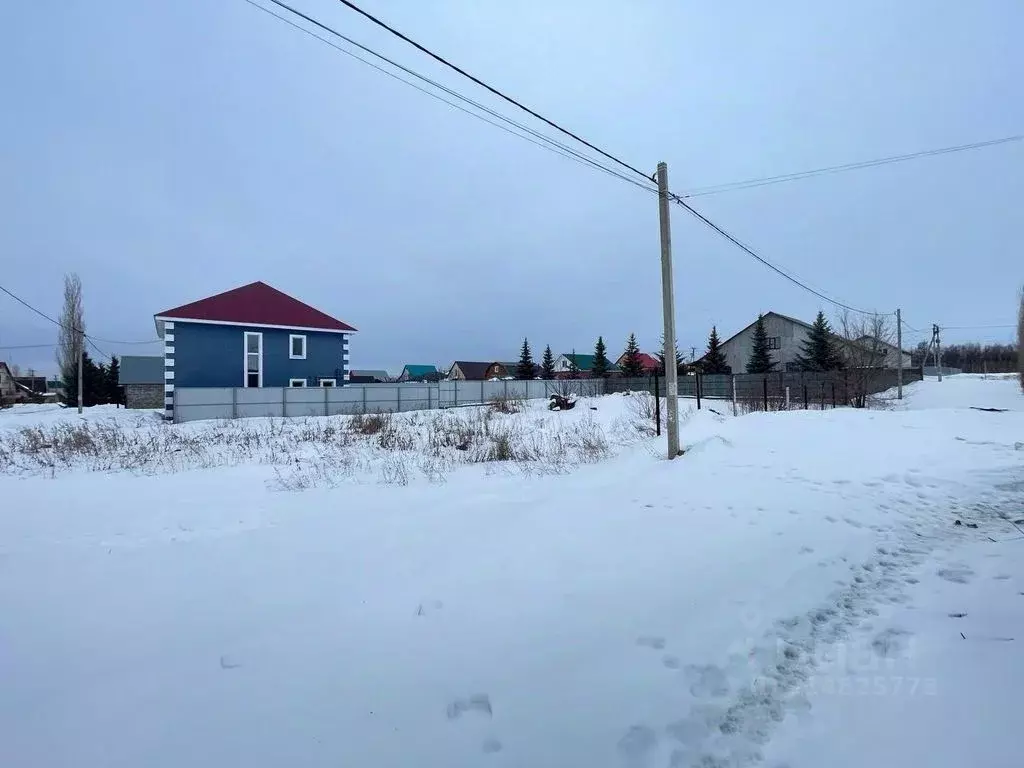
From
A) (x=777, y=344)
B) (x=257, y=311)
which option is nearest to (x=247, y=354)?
(x=257, y=311)

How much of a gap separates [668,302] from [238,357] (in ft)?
79.8

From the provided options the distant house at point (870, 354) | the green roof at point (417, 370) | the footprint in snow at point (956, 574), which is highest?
the green roof at point (417, 370)

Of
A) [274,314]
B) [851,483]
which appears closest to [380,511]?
[851,483]

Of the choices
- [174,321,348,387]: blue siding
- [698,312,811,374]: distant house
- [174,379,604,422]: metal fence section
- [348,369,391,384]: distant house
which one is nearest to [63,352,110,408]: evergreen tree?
[174,321,348,387]: blue siding

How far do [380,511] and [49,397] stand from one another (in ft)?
215

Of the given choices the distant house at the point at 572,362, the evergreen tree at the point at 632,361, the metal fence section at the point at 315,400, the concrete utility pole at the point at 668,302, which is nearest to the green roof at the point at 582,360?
the distant house at the point at 572,362

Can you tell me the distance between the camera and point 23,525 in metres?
5.64

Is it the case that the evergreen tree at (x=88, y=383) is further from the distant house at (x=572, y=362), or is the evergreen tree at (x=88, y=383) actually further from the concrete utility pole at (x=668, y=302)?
the distant house at (x=572, y=362)

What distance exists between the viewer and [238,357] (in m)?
26.1

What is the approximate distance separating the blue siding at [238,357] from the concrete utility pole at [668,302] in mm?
23795

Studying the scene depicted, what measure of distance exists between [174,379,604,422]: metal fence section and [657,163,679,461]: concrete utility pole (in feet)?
59.1

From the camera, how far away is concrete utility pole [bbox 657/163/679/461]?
8.64m

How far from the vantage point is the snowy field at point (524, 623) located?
224 centimetres

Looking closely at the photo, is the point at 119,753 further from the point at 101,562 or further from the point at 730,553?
the point at 730,553
